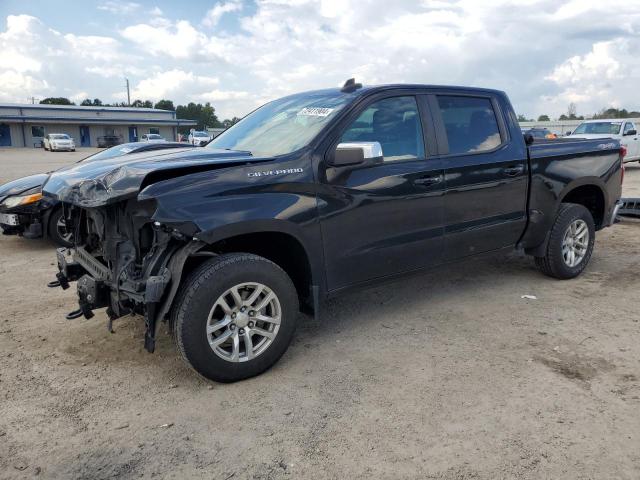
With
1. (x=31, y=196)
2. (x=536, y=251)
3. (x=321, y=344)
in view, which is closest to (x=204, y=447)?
(x=321, y=344)

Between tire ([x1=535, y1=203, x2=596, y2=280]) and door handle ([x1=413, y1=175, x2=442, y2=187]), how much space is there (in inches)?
68.2

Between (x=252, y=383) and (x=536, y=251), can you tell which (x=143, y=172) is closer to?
(x=252, y=383)

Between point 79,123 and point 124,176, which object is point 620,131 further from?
point 79,123

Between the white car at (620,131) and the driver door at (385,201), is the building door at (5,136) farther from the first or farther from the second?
the driver door at (385,201)

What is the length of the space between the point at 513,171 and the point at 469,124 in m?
0.61

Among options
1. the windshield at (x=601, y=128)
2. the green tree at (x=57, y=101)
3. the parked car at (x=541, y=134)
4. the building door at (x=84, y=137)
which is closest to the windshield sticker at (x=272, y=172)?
the parked car at (x=541, y=134)

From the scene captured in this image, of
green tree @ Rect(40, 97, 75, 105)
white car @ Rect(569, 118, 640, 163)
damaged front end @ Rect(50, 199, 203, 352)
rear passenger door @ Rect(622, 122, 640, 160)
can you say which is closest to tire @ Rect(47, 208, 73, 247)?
damaged front end @ Rect(50, 199, 203, 352)

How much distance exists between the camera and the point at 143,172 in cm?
307

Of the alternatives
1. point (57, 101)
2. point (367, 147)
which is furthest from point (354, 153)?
point (57, 101)

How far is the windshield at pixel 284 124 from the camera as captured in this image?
3757 millimetres

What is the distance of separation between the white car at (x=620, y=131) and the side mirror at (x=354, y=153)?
→ 49.7 feet

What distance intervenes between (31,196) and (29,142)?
57.4 m

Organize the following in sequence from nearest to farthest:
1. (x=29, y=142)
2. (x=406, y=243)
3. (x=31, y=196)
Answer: (x=406, y=243), (x=31, y=196), (x=29, y=142)

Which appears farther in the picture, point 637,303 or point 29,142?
point 29,142
